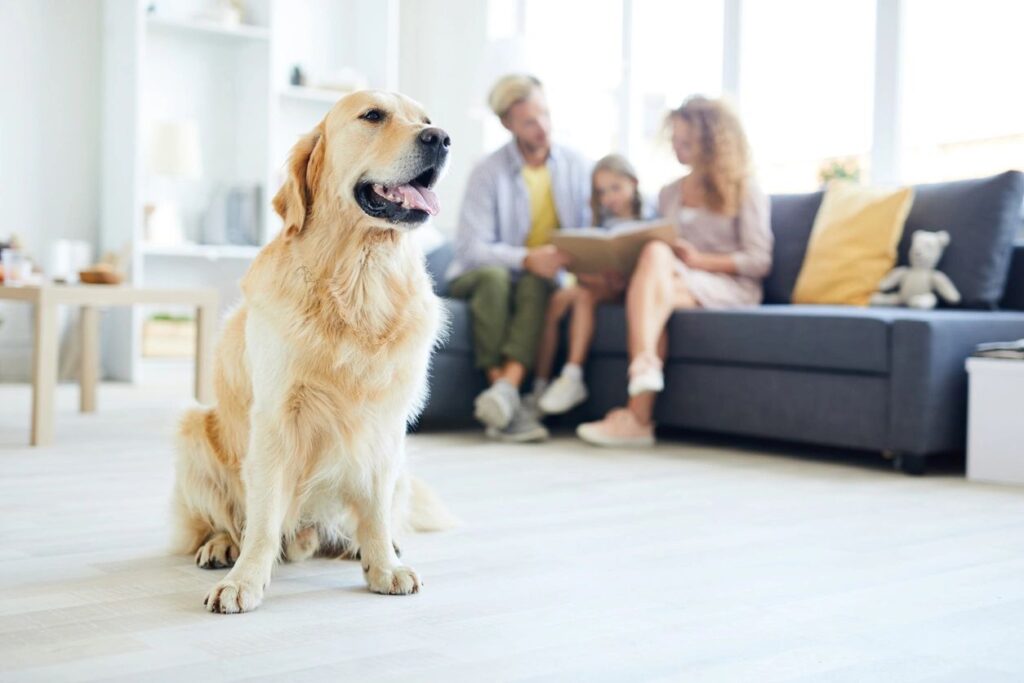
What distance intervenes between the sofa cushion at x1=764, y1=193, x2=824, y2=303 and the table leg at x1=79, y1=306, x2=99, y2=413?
2.53 m

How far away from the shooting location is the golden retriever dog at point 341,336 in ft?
5.32

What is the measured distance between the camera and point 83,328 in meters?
4.29

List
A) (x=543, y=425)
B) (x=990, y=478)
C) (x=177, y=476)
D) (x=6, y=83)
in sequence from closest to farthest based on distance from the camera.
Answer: (x=177, y=476) → (x=990, y=478) → (x=543, y=425) → (x=6, y=83)

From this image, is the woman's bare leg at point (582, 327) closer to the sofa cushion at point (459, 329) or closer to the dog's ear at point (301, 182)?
the sofa cushion at point (459, 329)

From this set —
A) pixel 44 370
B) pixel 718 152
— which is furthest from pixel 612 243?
pixel 44 370

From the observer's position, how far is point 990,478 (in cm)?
279

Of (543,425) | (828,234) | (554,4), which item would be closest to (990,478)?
(828,234)

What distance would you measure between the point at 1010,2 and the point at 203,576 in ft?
12.0

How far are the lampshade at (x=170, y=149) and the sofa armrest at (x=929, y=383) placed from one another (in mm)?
3777

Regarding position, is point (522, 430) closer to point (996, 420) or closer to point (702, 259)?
point (702, 259)

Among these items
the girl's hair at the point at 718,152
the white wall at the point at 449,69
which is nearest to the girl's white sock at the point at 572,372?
the girl's hair at the point at 718,152

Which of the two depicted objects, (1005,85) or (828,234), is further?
(1005,85)

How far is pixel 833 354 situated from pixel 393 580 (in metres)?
1.78

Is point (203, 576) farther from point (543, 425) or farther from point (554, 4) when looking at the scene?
point (554, 4)
